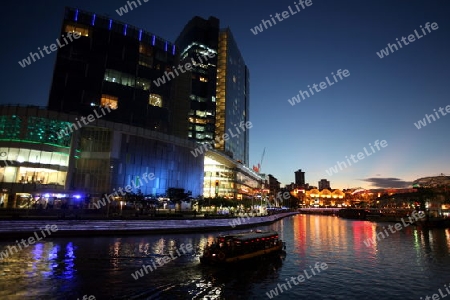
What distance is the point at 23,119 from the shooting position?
69438 millimetres

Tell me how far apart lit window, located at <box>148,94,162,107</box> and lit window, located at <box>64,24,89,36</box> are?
2809cm

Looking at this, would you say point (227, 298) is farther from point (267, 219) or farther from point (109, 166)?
point (267, 219)

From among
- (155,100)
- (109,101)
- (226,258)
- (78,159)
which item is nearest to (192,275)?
(226,258)

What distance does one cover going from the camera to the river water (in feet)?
67.5

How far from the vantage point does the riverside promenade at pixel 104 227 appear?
37.6 meters

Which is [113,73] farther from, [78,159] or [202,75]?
[202,75]

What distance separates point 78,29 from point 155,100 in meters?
32.7

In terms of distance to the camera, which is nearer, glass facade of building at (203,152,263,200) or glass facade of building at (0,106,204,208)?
glass facade of building at (0,106,204,208)

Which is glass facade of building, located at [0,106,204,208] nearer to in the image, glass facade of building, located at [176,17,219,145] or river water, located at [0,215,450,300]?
river water, located at [0,215,450,300]

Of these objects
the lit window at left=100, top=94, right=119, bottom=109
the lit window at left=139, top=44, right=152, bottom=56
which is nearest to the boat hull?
the lit window at left=100, top=94, right=119, bottom=109

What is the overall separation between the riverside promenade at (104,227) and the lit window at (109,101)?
192ft

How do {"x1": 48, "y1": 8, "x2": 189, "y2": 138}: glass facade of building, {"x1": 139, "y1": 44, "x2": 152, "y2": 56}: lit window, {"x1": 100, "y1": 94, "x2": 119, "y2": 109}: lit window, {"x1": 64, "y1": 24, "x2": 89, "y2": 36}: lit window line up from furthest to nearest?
1. {"x1": 139, "y1": 44, "x2": 152, "y2": 56}: lit window
2. {"x1": 100, "y1": 94, "x2": 119, "y2": 109}: lit window
3. {"x1": 64, "y1": 24, "x2": 89, "y2": 36}: lit window
4. {"x1": 48, "y1": 8, "x2": 189, "y2": 138}: glass facade of building

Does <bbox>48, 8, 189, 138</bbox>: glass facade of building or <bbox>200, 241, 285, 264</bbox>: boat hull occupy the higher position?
<bbox>48, 8, 189, 138</bbox>: glass facade of building

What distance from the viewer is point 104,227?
44938mm
